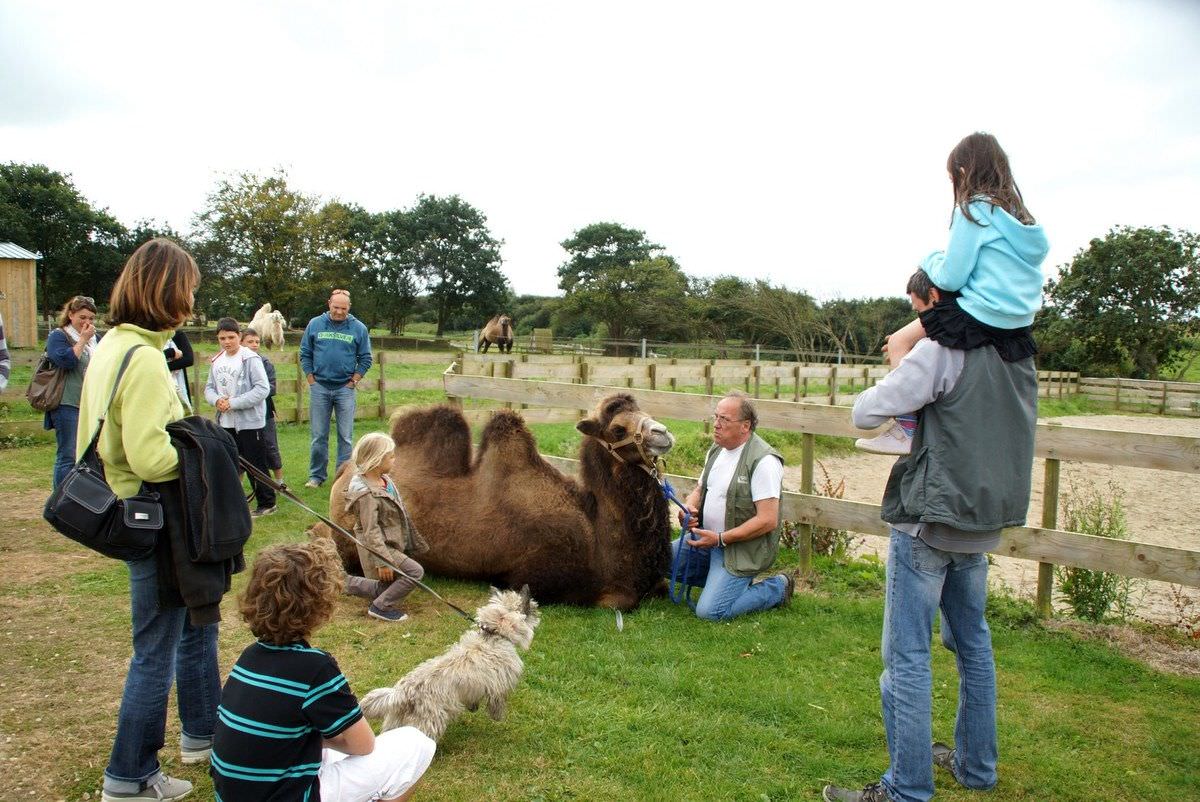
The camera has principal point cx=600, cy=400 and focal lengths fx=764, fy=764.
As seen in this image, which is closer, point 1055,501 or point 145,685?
point 145,685

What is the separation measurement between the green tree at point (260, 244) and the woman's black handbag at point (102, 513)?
119ft

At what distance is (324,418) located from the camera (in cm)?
841

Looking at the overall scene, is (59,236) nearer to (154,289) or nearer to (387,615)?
(387,615)

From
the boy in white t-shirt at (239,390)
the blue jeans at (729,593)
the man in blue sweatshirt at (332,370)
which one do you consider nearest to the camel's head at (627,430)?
the blue jeans at (729,593)

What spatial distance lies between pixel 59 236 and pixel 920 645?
128ft

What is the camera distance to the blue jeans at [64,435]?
6509mm

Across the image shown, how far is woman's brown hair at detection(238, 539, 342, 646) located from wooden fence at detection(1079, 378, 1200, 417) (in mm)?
35026

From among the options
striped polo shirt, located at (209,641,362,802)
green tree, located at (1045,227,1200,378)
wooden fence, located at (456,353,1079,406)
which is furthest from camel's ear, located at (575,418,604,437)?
green tree, located at (1045,227,1200,378)

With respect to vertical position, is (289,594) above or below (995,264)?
below

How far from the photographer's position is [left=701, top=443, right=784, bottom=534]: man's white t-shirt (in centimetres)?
484

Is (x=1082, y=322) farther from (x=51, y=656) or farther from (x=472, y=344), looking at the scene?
(x=51, y=656)

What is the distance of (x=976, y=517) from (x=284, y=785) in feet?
7.93

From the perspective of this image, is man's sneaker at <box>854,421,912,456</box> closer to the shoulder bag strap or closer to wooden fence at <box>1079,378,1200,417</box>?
the shoulder bag strap

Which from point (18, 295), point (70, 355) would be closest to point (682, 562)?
point (70, 355)
